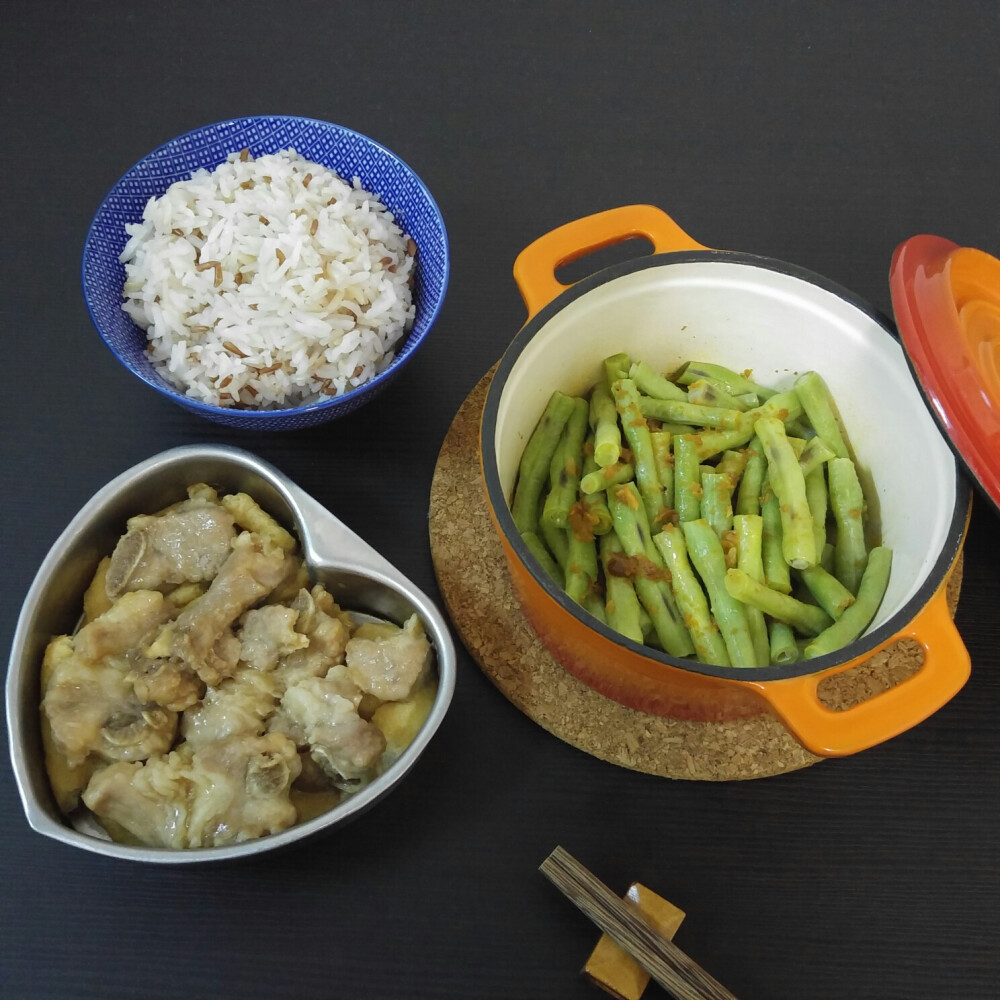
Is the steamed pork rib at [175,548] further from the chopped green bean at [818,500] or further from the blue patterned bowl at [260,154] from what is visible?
the chopped green bean at [818,500]

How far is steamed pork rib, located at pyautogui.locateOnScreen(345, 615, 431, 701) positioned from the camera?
1214mm

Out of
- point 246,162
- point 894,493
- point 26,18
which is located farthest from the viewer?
point 26,18

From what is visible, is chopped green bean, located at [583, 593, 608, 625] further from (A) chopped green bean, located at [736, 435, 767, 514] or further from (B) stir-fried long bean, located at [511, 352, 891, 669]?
(A) chopped green bean, located at [736, 435, 767, 514]

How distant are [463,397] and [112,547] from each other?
0.70 meters

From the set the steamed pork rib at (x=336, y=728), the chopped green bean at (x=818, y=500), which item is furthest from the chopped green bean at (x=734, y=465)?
the steamed pork rib at (x=336, y=728)

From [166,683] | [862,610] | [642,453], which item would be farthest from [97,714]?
[862,610]

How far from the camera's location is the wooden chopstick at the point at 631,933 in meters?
1.14

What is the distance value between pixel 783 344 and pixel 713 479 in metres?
0.30

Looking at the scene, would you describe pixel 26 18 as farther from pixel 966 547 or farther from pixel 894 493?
pixel 966 547

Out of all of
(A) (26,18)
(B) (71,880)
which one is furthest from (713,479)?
(A) (26,18)

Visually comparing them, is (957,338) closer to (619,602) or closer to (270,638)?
(619,602)

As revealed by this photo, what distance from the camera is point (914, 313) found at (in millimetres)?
1204

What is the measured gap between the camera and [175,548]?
1.31 metres

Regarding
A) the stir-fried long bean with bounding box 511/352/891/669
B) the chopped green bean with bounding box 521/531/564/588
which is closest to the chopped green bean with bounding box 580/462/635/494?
the stir-fried long bean with bounding box 511/352/891/669
